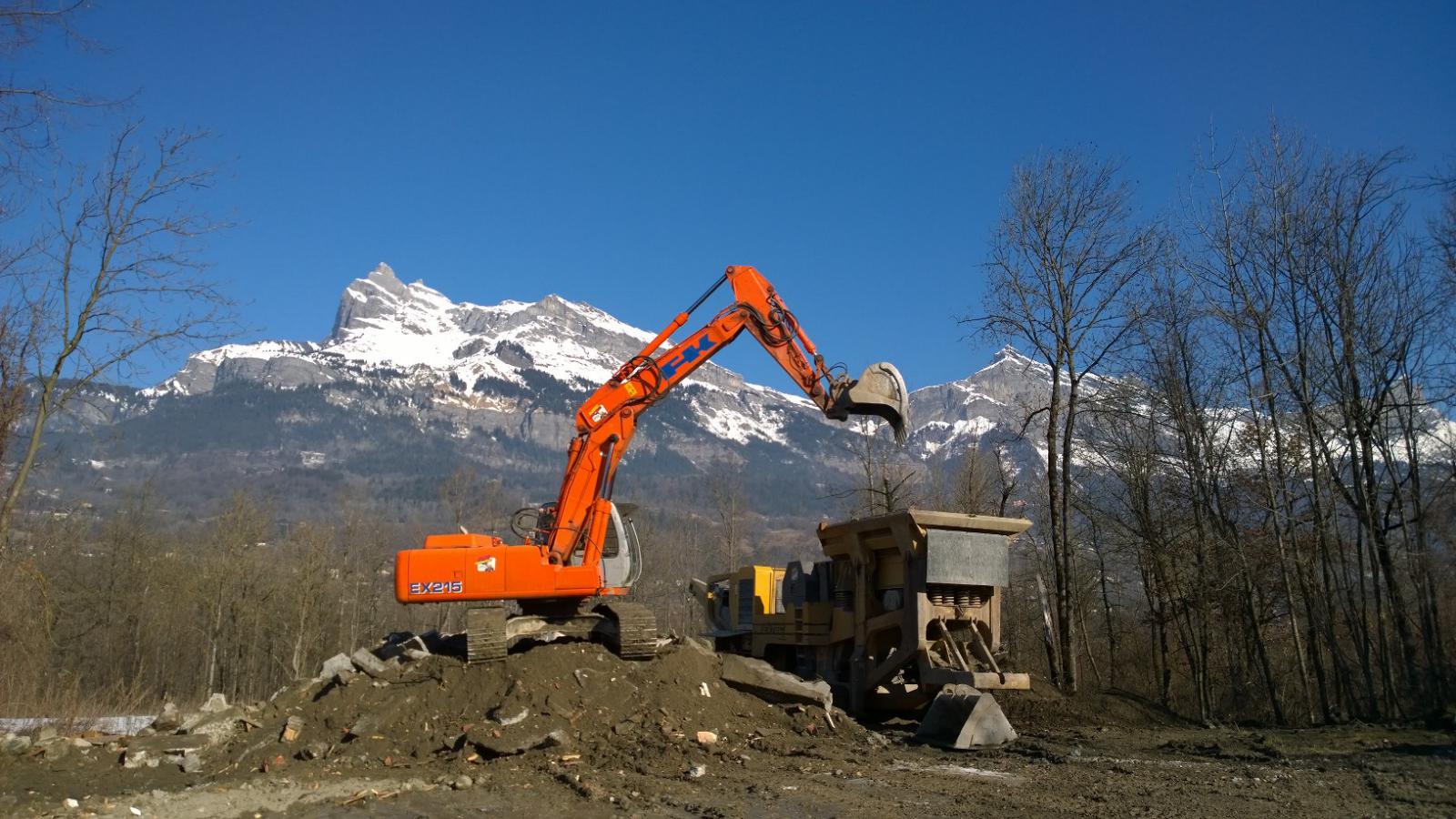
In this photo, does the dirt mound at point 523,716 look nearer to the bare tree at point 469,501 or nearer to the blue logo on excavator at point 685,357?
the blue logo on excavator at point 685,357

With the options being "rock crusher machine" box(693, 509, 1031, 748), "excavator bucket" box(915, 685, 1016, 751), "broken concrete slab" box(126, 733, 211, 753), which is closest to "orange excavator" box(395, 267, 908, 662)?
"rock crusher machine" box(693, 509, 1031, 748)

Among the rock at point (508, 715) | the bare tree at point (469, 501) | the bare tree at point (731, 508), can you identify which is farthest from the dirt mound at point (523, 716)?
the bare tree at point (731, 508)

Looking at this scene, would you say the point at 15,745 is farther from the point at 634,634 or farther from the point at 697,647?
the point at 697,647

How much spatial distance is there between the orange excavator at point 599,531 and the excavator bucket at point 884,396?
0.01 metres

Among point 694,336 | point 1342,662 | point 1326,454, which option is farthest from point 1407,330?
point 694,336

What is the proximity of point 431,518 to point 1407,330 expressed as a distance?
155 m

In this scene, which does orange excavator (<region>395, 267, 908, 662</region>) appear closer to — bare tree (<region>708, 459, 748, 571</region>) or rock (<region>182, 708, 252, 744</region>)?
rock (<region>182, 708, 252, 744</region>)

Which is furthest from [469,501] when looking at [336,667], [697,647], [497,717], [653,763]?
[653,763]

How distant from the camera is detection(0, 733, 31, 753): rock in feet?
36.1

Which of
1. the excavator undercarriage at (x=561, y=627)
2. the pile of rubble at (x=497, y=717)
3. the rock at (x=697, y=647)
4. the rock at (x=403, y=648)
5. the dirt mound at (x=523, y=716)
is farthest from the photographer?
the rock at (x=697, y=647)

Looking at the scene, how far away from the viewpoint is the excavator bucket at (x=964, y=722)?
41.5 feet

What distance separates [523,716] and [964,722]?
538cm

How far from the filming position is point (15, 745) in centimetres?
1110

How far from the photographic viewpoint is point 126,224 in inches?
542
